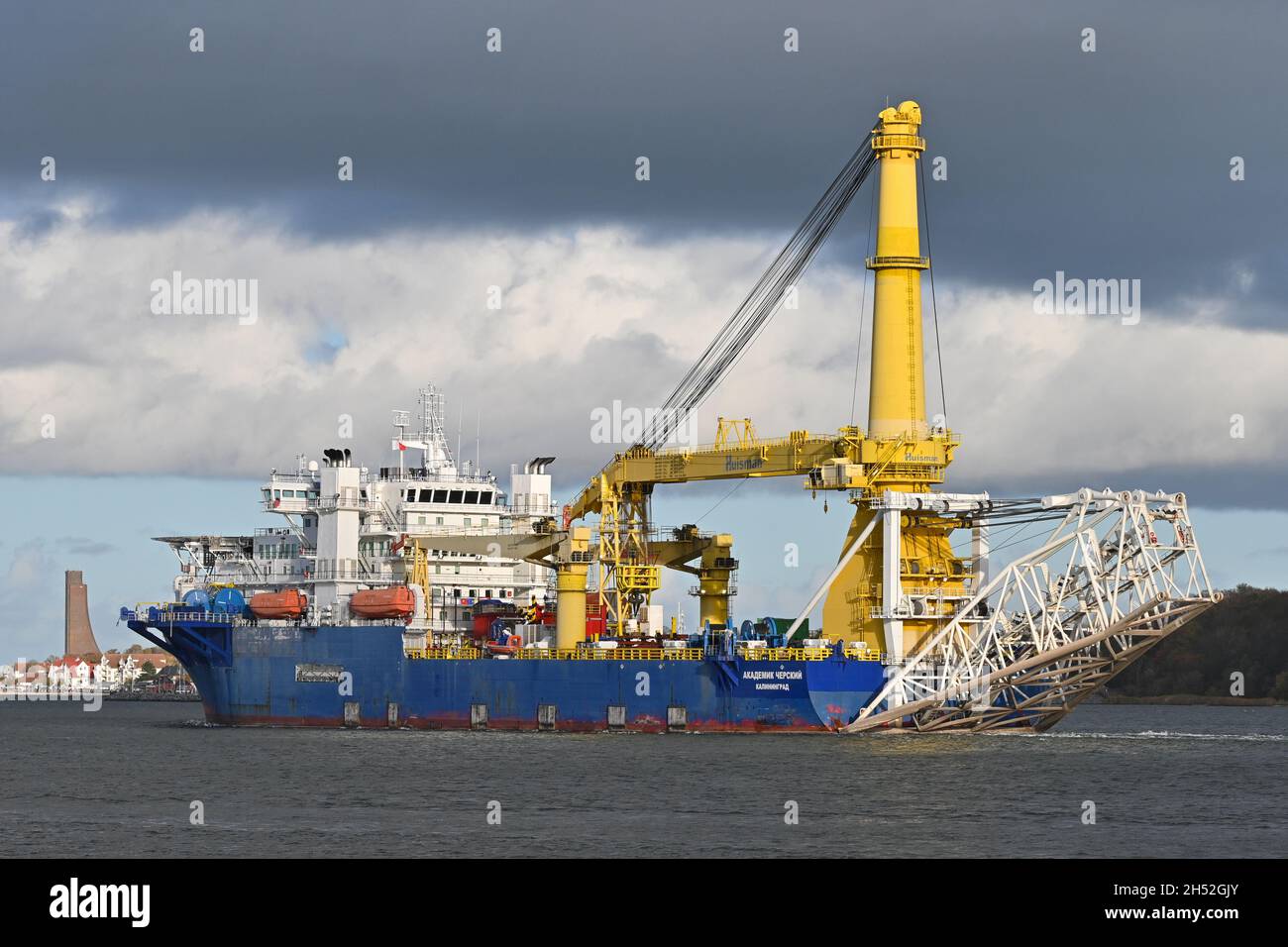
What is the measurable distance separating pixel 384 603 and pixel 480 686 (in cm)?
493

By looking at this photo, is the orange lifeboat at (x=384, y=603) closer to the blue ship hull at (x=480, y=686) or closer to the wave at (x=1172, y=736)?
the blue ship hull at (x=480, y=686)

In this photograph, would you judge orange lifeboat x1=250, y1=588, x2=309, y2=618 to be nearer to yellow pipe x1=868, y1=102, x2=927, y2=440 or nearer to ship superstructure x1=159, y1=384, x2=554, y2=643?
ship superstructure x1=159, y1=384, x2=554, y2=643

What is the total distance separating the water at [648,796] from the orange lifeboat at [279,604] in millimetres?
8236

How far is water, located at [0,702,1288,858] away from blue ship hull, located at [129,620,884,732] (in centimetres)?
136

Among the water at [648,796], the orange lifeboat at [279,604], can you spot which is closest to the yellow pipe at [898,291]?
the water at [648,796]

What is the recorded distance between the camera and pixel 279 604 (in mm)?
68375

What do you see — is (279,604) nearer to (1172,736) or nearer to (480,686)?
(480,686)

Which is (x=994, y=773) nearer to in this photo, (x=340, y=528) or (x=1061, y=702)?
(x=1061, y=702)

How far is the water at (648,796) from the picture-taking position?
108ft

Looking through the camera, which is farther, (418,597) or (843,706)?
(418,597)

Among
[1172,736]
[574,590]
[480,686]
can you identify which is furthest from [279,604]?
[1172,736]
